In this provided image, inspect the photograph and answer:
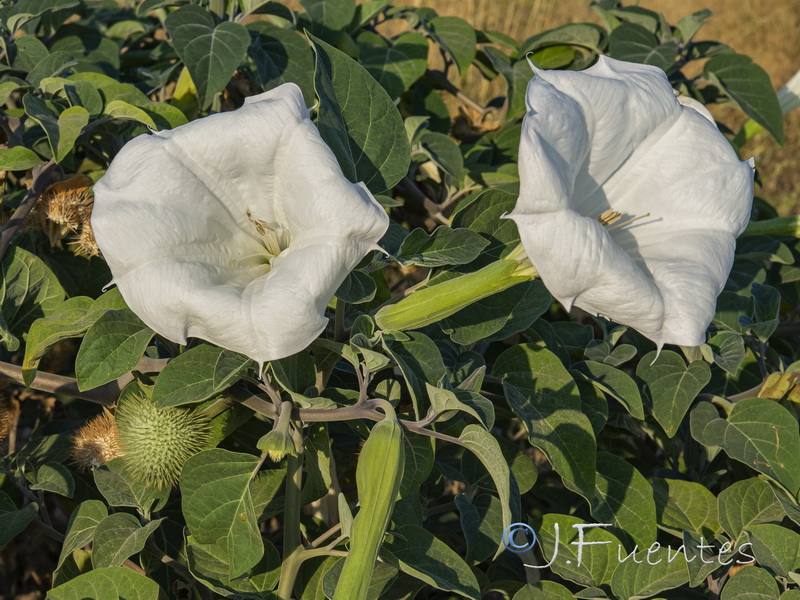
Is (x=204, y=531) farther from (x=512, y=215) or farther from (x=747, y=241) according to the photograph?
(x=747, y=241)

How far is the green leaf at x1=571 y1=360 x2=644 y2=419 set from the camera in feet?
4.33

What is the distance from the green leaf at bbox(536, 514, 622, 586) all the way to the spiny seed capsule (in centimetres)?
69

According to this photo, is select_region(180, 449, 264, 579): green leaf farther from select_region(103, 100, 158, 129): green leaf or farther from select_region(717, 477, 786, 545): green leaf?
select_region(717, 477, 786, 545): green leaf

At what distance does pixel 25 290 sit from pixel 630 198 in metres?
0.98

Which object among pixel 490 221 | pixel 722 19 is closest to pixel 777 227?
pixel 490 221

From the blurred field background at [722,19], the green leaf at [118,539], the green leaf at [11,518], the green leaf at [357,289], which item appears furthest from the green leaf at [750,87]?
the blurred field background at [722,19]

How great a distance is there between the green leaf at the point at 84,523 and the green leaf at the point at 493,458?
0.61 meters

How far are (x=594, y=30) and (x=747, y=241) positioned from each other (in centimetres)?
60

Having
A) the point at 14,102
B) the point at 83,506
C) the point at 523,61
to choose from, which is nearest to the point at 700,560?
the point at 83,506

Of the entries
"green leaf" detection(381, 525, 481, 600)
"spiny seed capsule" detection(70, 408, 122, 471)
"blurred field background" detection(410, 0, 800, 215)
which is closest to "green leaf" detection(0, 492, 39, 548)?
"spiny seed capsule" detection(70, 408, 122, 471)

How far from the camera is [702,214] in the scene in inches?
47.4

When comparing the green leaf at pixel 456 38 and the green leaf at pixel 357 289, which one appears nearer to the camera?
the green leaf at pixel 357 289

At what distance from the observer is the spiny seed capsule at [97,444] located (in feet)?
4.18

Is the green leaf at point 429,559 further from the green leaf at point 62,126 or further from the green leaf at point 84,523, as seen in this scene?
the green leaf at point 62,126
